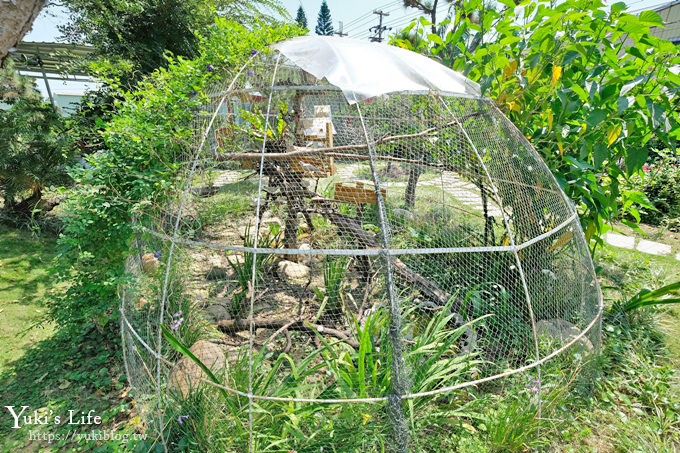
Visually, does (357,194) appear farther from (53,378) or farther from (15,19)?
(53,378)

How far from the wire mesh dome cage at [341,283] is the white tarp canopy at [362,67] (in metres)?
0.01

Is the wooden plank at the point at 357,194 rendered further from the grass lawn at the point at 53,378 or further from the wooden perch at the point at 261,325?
the grass lawn at the point at 53,378

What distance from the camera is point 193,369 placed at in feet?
7.35

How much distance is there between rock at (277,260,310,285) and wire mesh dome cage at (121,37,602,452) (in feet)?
0.11

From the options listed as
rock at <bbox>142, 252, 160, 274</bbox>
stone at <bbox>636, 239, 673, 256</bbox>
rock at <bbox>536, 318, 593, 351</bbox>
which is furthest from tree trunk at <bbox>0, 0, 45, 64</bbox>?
stone at <bbox>636, 239, 673, 256</bbox>

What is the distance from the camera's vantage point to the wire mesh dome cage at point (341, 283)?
1.94 m

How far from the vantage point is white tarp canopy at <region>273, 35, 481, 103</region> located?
203cm

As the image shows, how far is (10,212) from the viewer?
5316 mm

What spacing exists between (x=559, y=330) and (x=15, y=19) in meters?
3.59

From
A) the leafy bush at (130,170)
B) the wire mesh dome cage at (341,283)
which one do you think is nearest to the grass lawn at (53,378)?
the wire mesh dome cage at (341,283)

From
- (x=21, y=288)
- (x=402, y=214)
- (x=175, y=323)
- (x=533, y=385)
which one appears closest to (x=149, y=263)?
(x=175, y=323)

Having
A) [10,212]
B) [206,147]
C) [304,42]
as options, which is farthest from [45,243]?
[304,42]

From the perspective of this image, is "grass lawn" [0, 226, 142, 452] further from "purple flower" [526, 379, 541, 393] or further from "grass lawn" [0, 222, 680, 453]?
"purple flower" [526, 379, 541, 393]

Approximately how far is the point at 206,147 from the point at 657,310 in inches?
167
